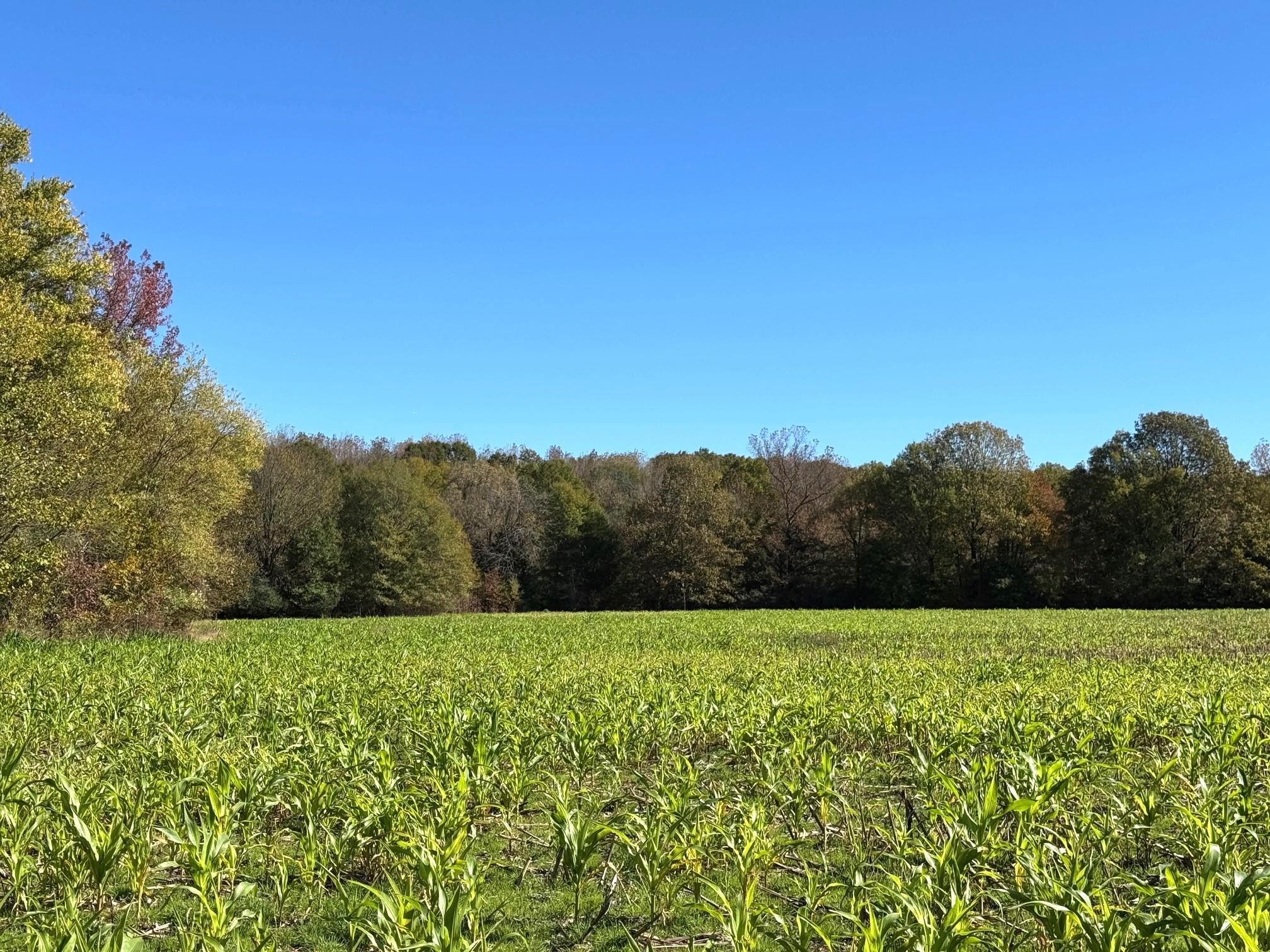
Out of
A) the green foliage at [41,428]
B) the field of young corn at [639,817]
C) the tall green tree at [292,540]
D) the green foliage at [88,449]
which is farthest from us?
the tall green tree at [292,540]

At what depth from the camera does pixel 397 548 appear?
5384 cm

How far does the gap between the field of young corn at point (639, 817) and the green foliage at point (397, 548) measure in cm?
4165

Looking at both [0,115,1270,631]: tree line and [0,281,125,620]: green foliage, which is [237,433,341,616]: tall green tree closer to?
[0,115,1270,631]: tree line

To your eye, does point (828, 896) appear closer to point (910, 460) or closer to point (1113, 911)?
point (1113, 911)

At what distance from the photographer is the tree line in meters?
21.5

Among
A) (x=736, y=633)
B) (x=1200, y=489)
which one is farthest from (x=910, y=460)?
(x=736, y=633)

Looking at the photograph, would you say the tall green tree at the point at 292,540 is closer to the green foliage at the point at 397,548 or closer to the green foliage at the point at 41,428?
the green foliage at the point at 397,548

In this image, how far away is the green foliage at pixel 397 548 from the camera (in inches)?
2106

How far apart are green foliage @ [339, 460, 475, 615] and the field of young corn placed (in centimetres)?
4165

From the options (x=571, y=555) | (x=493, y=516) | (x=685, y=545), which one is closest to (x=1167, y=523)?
(x=685, y=545)

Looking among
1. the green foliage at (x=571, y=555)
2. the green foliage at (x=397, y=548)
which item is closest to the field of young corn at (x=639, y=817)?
the green foliage at (x=397, y=548)

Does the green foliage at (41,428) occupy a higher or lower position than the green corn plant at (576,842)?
higher

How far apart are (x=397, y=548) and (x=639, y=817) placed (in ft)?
168

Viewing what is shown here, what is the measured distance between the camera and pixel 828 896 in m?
4.96
